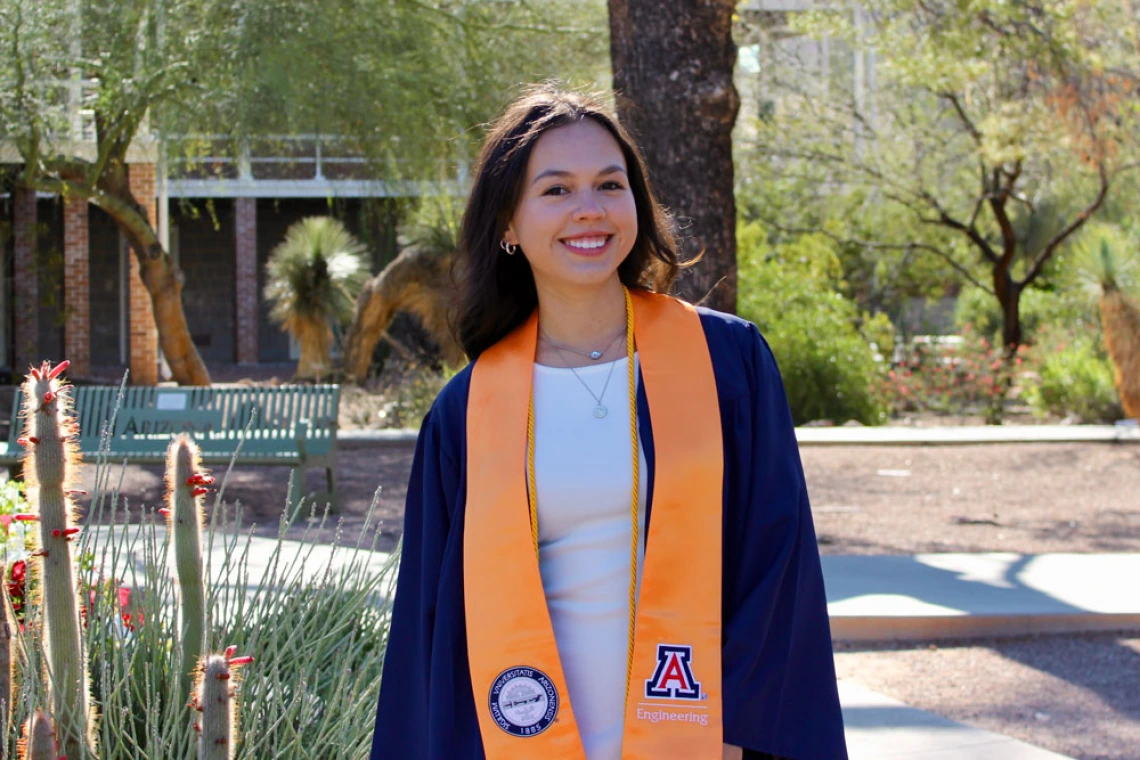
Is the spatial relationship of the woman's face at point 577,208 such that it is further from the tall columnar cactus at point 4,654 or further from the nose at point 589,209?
the tall columnar cactus at point 4,654

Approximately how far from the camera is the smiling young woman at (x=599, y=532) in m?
2.15

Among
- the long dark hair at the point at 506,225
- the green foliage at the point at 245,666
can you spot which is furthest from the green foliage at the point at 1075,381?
the long dark hair at the point at 506,225

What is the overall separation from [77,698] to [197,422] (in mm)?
7274

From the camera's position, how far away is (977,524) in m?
9.01

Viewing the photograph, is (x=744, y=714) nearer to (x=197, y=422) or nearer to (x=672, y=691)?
(x=672, y=691)

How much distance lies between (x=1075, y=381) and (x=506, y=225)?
13.7 metres

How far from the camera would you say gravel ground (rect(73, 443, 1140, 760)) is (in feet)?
16.9

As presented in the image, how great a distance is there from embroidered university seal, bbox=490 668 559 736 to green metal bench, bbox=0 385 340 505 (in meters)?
6.88

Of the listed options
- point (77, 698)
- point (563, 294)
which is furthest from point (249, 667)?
point (563, 294)

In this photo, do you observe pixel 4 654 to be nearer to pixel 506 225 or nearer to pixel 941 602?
pixel 506 225

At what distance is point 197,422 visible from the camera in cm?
972

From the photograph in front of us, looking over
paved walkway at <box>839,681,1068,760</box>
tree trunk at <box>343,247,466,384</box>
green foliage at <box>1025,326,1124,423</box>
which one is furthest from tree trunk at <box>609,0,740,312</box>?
tree trunk at <box>343,247,466,384</box>

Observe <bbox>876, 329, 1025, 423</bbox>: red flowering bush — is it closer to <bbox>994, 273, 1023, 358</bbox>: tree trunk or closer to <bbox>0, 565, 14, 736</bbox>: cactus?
<bbox>994, 273, 1023, 358</bbox>: tree trunk

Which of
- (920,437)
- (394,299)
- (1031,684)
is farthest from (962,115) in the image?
(1031,684)
